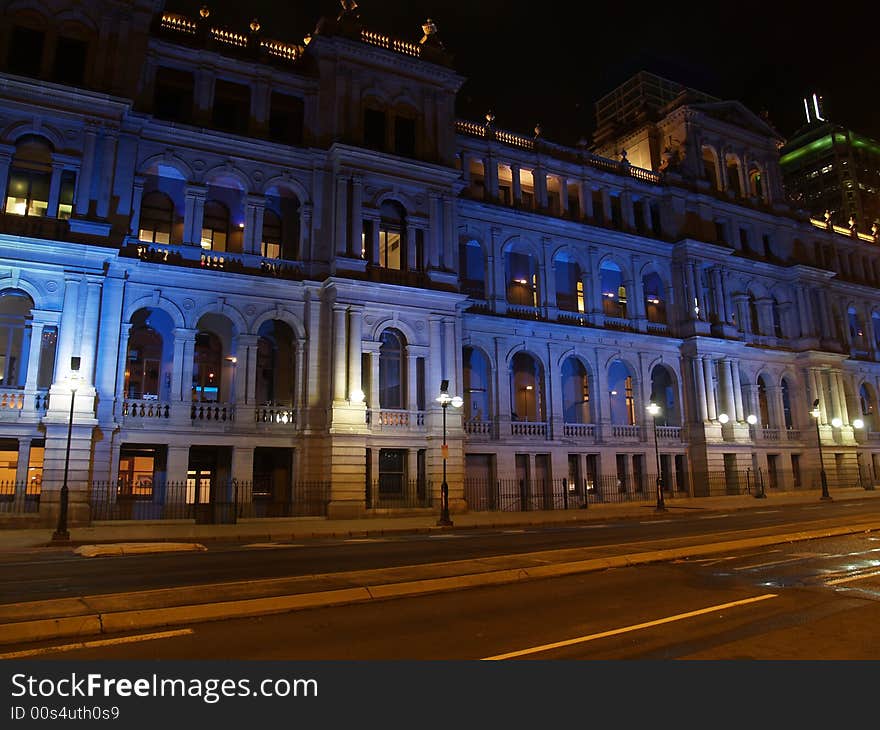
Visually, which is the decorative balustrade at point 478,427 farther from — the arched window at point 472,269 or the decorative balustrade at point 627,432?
→ the decorative balustrade at point 627,432

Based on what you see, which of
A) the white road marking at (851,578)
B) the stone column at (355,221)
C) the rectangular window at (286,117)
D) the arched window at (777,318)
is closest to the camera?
the white road marking at (851,578)

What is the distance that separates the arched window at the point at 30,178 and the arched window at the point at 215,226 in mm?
6628

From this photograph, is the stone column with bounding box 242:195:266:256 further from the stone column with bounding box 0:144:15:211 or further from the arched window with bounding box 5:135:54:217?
the stone column with bounding box 0:144:15:211

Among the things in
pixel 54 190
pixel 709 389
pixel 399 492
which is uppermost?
pixel 54 190

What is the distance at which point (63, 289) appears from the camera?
84.4 feet

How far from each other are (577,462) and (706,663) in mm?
32570

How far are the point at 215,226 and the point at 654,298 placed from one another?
29.2 m

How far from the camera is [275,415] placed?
2961 cm

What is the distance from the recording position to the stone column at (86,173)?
1045 inches

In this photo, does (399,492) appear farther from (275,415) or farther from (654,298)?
(654,298)

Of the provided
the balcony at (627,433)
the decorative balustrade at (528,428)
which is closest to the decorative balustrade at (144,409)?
the decorative balustrade at (528,428)

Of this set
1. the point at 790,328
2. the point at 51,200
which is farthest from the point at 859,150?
the point at 51,200

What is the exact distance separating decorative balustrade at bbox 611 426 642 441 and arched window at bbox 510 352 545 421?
4861 millimetres

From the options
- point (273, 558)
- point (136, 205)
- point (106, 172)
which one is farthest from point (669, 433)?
point (106, 172)
